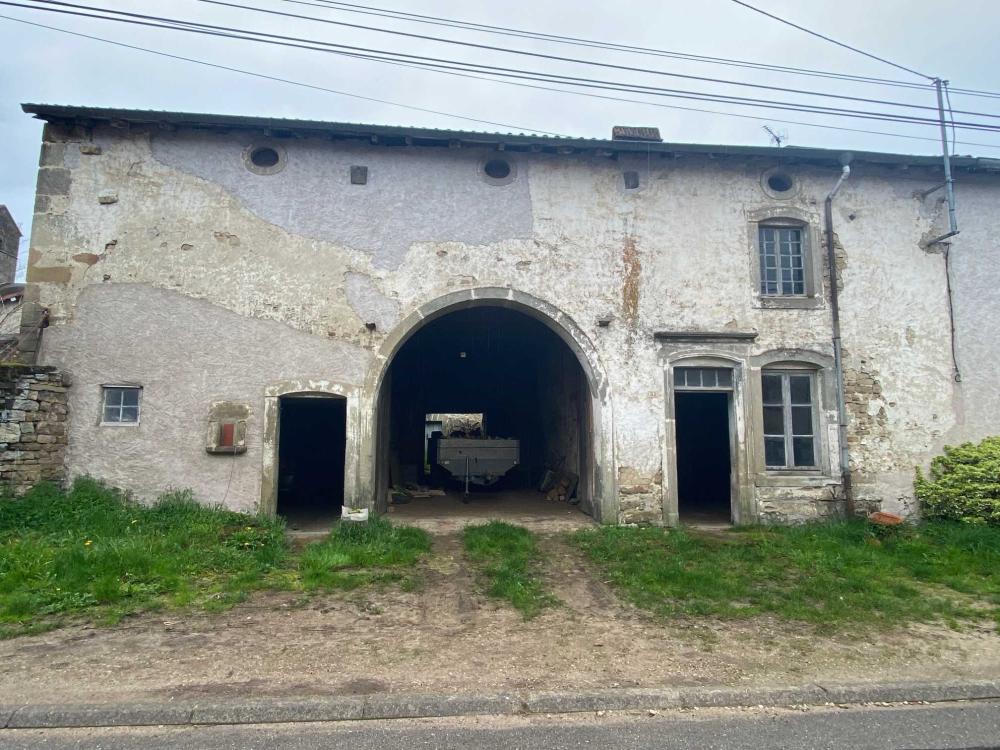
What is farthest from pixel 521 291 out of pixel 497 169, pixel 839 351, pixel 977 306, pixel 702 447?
pixel 977 306

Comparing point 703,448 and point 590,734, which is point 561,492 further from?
point 590,734

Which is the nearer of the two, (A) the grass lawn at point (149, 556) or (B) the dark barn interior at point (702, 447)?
(A) the grass lawn at point (149, 556)

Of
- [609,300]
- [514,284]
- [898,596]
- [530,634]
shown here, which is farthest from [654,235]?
[530,634]

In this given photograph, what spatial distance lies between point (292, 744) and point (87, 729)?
1.31 metres

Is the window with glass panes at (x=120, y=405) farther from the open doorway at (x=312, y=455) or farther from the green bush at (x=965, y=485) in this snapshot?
the green bush at (x=965, y=485)

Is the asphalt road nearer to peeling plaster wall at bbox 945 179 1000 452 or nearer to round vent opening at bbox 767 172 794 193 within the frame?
peeling plaster wall at bbox 945 179 1000 452

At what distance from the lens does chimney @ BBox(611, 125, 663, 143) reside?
10.1 meters

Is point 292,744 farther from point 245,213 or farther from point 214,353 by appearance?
point 245,213

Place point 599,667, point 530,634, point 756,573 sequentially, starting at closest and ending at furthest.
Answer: point 599,667
point 530,634
point 756,573

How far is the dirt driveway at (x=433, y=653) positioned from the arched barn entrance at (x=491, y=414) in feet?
13.6

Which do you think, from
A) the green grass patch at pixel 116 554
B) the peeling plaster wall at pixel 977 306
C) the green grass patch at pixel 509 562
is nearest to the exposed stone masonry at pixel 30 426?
the green grass patch at pixel 116 554

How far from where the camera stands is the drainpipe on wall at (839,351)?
9641 mm

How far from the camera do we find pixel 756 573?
7059 millimetres

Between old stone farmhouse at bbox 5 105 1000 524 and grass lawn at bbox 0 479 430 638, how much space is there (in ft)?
1.85
